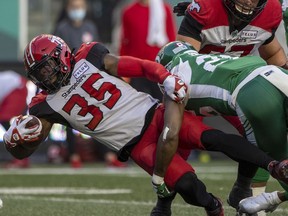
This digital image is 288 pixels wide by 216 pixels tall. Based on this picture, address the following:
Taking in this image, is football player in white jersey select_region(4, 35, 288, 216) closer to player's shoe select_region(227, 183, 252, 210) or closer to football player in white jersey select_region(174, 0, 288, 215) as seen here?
player's shoe select_region(227, 183, 252, 210)

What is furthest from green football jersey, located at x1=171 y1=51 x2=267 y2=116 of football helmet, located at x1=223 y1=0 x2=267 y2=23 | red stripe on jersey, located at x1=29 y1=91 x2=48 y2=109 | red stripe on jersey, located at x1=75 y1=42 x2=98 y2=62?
red stripe on jersey, located at x1=29 y1=91 x2=48 y2=109

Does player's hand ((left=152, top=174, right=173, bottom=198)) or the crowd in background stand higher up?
player's hand ((left=152, top=174, right=173, bottom=198))

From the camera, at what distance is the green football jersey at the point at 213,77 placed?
519 cm

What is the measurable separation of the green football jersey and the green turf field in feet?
3.66

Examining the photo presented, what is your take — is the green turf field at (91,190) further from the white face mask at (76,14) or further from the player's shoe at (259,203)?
the white face mask at (76,14)

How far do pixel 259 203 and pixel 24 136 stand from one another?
137 cm

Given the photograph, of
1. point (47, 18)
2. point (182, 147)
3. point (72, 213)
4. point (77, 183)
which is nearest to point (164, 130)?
point (182, 147)

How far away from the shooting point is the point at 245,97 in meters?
5.06

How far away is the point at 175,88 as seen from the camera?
17.3 feet

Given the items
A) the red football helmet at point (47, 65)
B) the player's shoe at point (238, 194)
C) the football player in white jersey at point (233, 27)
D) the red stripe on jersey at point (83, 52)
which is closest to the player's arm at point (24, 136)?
the red football helmet at point (47, 65)

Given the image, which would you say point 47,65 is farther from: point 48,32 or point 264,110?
point 48,32

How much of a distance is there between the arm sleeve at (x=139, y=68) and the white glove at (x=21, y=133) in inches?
22.3

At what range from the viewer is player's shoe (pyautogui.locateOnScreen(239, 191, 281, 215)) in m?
5.28

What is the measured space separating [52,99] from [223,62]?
3.42 feet
